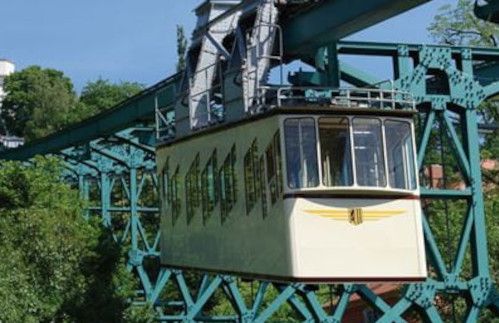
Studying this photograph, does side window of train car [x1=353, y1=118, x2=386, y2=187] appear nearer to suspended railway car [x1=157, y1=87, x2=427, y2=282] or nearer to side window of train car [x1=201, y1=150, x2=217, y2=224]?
suspended railway car [x1=157, y1=87, x2=427, y2=282]

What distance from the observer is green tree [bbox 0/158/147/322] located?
18922 mm

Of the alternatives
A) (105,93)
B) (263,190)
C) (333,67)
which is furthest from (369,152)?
(105,93)

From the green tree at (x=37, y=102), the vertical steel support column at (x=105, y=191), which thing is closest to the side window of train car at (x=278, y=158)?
the vertical steel support column at (x=105, y=191)

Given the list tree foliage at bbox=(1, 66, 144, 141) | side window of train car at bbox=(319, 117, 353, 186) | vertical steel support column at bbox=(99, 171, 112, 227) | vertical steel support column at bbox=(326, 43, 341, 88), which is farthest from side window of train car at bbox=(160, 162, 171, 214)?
tree foliage at bbox=(1, 66, 144, 141)

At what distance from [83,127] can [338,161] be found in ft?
62.5

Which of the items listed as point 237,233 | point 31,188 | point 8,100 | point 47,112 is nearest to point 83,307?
point 31,188

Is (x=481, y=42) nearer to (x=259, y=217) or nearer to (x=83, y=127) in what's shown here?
(x=83, y=127)

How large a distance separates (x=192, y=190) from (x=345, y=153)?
483cm

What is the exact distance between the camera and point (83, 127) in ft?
100

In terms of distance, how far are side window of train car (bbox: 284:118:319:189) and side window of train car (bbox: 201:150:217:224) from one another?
291 centimetres

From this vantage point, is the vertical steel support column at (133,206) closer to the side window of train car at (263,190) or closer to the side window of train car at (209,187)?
the side window of train car at (209,187)

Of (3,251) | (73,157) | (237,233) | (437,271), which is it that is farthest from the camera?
(73,157)

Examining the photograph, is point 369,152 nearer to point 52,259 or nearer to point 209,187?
point 209,187

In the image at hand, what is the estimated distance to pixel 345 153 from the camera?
12.7 metres
